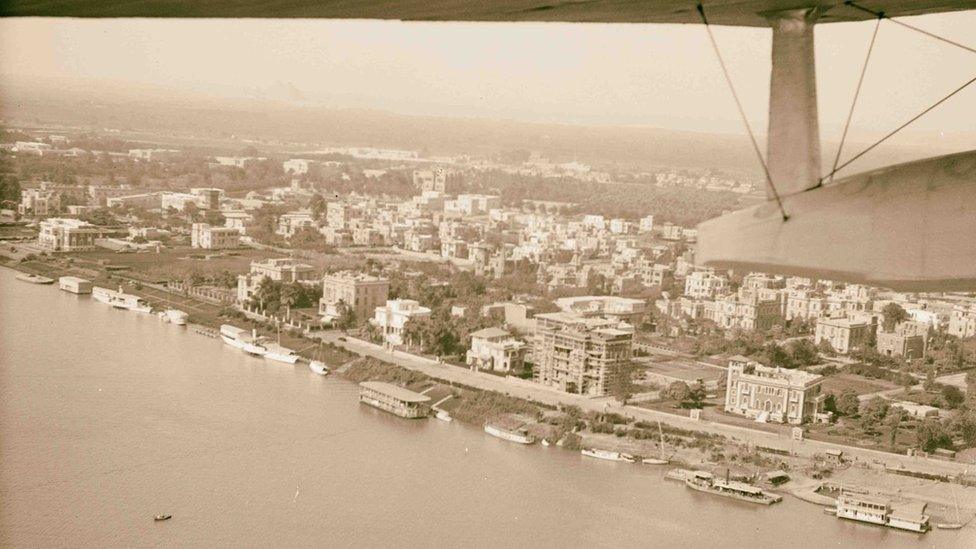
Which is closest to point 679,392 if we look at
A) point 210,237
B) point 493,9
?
point 210,237

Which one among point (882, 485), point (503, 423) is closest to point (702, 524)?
point (882, 485)

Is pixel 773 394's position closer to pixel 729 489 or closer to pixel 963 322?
pixel 729 489

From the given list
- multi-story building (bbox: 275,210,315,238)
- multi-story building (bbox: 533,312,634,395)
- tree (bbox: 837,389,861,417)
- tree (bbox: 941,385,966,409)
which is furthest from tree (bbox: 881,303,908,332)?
multi-story building (bbox: 275,210,315,238)

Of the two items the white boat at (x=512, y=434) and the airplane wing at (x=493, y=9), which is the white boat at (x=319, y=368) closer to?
the white boat at (x=512, y=434)

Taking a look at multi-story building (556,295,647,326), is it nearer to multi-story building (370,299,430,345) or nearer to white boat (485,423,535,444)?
multi-story building (370,299,430,345)

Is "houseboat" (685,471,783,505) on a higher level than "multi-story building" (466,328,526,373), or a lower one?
lower

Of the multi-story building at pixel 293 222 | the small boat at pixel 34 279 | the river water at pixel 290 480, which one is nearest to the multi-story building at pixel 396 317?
the river water at pixel 290 480
